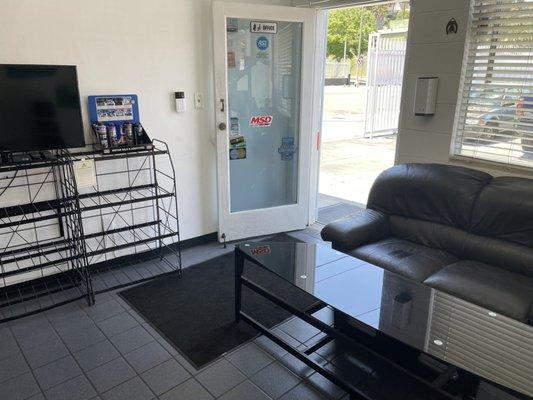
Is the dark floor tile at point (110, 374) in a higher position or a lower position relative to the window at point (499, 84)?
lower

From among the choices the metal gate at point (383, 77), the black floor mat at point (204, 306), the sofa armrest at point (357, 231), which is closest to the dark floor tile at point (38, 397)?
the black floor mat at point (204, 306)

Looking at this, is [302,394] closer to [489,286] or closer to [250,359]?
[250,359]

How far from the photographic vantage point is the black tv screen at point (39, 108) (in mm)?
2434

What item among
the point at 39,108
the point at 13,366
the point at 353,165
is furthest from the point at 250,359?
the point at 353,165

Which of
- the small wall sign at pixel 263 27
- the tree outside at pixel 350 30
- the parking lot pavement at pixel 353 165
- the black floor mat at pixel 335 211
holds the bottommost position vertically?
the black floor mat at pixel 335 211

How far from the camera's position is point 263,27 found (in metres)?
3.54

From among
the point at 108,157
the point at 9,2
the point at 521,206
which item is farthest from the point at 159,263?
the point at 521,206

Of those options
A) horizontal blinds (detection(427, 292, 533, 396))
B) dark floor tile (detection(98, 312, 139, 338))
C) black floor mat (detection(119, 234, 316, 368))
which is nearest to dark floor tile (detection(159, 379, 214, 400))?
black floor mat (detection(119, 234, 316, 368))

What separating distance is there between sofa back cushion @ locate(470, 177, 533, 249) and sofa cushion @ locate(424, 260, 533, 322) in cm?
22

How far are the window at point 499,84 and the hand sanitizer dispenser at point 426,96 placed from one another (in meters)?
0.18

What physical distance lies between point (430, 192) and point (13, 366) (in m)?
2.71

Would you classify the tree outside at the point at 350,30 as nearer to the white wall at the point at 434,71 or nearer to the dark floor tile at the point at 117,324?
the white wall at the point at 434,71

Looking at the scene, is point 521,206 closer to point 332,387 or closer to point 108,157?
point 332,387

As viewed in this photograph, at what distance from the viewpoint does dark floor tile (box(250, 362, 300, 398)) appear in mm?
1994
